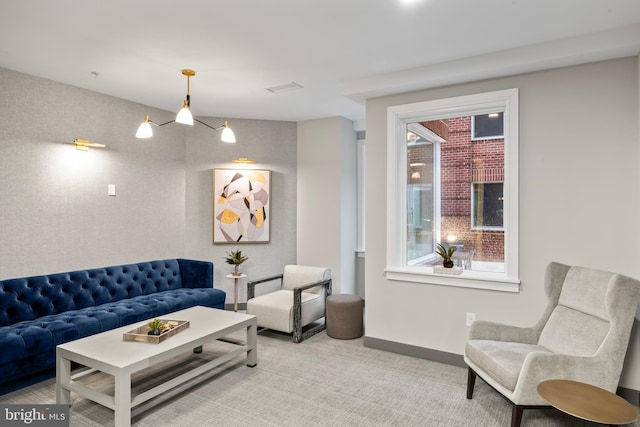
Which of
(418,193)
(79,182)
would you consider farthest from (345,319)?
(79,182)

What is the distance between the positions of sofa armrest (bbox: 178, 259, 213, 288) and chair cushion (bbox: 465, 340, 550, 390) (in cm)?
309

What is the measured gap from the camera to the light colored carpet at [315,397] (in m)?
2.53

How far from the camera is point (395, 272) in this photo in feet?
12.3

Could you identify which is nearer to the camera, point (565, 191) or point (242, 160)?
point (565, 191)

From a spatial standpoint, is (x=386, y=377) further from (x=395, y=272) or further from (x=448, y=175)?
(x=448, y=175)

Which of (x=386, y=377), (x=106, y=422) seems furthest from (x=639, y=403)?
(x=106, y=422)

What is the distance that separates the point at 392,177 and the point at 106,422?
3026 millimetres

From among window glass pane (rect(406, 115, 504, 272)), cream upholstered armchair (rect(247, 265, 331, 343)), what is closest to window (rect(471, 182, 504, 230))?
window glass pane (rect(406, 115, 504, 272))

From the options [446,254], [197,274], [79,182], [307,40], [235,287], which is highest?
[307,40]

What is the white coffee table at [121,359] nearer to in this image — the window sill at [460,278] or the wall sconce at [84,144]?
the window sill at [460,278]

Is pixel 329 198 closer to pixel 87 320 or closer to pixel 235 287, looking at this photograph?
pixel 235 287

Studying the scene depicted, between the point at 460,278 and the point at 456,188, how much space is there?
92 cm

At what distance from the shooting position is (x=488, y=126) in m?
3.54

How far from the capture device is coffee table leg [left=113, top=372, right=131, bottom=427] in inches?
90.5
